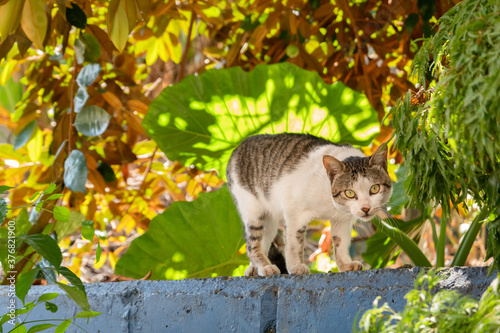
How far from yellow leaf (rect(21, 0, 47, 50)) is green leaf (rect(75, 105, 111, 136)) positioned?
0.41 m

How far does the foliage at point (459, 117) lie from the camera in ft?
2.12

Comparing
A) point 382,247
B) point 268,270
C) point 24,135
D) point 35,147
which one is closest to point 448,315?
point 268,270

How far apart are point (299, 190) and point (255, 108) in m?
0.47

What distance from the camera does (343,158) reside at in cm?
156

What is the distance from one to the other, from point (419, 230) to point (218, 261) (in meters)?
0.81

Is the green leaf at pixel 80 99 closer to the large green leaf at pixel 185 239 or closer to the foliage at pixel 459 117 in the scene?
the large green leaf at pixel 185 239

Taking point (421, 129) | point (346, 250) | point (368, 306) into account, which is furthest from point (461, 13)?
point (346, 250)

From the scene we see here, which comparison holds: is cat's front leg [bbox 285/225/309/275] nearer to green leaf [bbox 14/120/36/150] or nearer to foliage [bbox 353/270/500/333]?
foliage [bbox 353/270/500/333]

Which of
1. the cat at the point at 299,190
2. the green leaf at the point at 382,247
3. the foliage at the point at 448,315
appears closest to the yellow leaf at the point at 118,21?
the cat at the point at 299,190

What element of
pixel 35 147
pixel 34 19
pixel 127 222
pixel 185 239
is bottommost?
pixel 127 222

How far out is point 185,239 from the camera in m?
1.88

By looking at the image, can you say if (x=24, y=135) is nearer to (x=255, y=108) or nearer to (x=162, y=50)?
(x=162, y=50)

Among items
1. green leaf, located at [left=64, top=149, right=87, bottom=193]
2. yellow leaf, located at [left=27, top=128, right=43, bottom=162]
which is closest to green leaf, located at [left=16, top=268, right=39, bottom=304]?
green leaf, located at [left=64, top=149, right=87, bottom=193]

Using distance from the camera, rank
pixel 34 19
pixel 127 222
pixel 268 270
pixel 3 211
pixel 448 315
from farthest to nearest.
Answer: pixel 127 222 < pixel 268 270 < pixel 34 19 < pixel 3 211 < pixel 448 315
